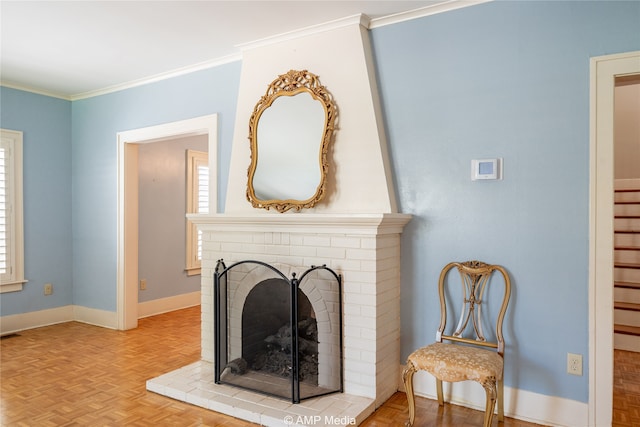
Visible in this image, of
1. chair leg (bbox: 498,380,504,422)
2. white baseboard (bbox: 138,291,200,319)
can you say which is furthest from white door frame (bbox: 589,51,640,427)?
white baseboard (bbox: 138,291,200,319)

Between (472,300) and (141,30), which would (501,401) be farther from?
(141,30)

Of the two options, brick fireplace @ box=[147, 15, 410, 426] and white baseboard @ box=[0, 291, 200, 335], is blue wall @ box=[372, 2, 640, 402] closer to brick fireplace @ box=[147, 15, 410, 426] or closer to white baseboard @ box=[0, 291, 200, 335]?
brick fireplace @ box=[147, 15, 410, 426]

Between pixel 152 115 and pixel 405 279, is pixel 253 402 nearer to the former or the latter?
pixel 405 279

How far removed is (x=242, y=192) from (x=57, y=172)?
2.77m

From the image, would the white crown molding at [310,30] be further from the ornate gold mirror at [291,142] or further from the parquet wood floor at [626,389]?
the parquet wood floor at [626,389]

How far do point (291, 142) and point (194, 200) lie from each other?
304cm

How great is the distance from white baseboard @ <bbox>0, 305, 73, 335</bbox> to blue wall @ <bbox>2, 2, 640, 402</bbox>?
3.95 m

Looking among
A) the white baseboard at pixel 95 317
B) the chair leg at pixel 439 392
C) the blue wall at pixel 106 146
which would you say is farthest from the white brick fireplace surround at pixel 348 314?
the white baseboard at pixel 95 317

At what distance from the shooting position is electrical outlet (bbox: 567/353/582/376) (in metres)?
2.52

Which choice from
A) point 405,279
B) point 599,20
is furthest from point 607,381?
point 599,20

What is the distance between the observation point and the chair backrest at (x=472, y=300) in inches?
106

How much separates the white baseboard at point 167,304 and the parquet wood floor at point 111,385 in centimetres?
52

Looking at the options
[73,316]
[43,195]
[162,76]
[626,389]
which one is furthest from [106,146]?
[626,389]

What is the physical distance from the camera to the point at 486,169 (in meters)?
2.73
